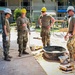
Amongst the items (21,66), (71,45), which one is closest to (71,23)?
(71,45)

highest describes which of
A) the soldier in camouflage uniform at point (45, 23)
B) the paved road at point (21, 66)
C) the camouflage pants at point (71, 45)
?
the soldier in camouflage uniform at point (45, 23)

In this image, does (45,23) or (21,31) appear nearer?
(21,31)

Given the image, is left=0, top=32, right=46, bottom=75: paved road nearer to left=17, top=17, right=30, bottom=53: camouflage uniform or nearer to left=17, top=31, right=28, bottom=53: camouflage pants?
left=17, top=31, right=28, bottom=53: camouflage pants

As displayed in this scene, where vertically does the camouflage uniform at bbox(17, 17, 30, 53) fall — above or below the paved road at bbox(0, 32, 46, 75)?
above

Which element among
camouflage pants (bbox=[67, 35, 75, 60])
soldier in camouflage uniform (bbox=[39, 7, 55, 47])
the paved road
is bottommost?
the paved road

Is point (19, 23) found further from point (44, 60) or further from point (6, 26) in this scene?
point (44, 60)

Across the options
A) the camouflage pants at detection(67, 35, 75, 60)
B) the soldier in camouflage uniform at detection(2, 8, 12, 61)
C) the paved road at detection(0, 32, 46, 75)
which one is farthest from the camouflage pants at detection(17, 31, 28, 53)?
the camouflage pants at detection(67, 35, 75, 60)

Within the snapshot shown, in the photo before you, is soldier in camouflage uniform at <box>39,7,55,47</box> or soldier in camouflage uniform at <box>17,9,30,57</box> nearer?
soldier in camouflage uniform at <box>17,9,30,57</box>

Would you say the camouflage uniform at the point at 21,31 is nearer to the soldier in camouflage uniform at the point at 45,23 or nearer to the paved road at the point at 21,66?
the paved road at the point at 21,66

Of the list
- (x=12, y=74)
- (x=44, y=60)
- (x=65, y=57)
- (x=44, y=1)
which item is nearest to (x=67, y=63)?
(x=65, y=57)

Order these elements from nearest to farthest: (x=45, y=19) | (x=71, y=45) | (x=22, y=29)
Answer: (x=71, y=45) → (x=22, y=29) → (x=45, y=19)

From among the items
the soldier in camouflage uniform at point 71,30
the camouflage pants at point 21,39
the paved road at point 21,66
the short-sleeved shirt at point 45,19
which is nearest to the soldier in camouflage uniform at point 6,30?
the paved road at point 21,66

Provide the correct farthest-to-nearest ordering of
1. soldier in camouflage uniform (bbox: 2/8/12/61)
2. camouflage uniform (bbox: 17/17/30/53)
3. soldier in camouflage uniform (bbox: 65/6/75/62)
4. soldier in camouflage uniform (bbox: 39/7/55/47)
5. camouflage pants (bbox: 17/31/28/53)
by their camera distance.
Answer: soldier in camouflage uniform (bbox: 39/7/55/47)
camouflage pants (bbox: 17/31/28/53)
camouflage uniform (bbox: 17/17/30/53)
soldier in camouflage uniform (bbox: 2/8/12/61)
soldier in camouflage uniform (bbox: 65/6/75/62)

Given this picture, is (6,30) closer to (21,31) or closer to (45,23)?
(21,31)
